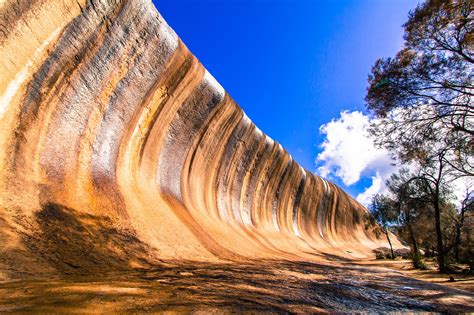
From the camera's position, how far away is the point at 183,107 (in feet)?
30.5

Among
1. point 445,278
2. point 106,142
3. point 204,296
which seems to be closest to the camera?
point 204,296

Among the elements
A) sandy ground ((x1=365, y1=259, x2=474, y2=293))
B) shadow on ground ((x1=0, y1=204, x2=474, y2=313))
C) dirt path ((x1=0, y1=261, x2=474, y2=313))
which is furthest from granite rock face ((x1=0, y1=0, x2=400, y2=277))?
sandy ground ((x1=365, y1=259, x2=474, y2=293))

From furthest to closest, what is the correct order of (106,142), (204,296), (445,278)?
(445,278)
(106,142)
(204,296)

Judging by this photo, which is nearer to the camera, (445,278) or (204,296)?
(204,296)

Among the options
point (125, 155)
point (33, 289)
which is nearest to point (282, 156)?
point (125, 155)

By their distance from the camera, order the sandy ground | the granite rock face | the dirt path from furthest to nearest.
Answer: the sandy ground → the granite rock face → the dirt path

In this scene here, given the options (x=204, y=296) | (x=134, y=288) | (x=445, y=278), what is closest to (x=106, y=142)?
(x=134, y=288)

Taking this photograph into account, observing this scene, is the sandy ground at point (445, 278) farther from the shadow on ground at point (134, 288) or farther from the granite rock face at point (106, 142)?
the granite rock face at point (106, 142)

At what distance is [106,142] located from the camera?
6820mm

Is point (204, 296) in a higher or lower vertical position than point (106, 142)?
lower

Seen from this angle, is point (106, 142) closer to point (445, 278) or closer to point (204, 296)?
point (204, 296)

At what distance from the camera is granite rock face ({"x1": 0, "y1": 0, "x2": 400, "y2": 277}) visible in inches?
179

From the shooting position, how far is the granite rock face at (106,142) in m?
4.55

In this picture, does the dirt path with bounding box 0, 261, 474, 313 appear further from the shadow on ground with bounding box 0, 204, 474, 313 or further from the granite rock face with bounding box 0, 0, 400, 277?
the granite rock face with bounding box 0, 0, 400, 277
